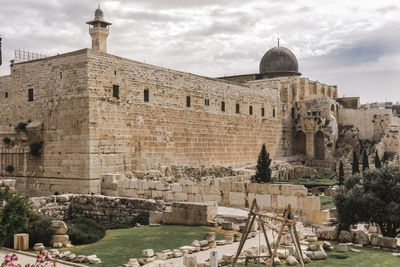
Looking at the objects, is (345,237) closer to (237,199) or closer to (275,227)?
(275,227)

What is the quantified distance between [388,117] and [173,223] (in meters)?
24.3

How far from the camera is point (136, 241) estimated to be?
10.5 meters

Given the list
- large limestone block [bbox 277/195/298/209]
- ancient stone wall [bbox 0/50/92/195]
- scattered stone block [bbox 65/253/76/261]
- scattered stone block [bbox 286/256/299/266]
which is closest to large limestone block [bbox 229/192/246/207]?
large limestone block [bbox 277/195/298/209]

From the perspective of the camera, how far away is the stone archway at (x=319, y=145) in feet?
106

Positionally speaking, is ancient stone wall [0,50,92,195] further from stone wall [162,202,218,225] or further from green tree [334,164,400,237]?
green tree [334,164,400,237]

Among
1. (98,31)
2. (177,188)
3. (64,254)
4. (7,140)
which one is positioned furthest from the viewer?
(98,31)

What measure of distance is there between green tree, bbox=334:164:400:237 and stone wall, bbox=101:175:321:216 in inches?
63.9

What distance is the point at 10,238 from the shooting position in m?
9.95

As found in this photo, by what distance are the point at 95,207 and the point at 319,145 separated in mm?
21604

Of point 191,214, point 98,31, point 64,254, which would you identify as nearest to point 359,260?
point 191,214

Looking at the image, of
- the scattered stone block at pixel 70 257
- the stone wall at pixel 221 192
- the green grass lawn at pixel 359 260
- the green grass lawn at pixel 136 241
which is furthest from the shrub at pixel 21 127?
the green grass lawn at pixel 359 260

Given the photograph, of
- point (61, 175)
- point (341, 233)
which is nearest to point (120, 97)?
point (61, 175)

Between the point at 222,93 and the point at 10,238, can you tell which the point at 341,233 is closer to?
the point at 10,238

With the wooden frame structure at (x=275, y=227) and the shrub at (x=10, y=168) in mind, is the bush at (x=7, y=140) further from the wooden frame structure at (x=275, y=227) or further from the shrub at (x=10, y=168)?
the wooden frame structure at (x=275, y=227)
